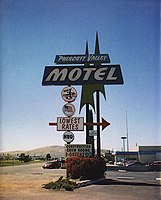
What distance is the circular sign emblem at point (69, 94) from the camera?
10664 mm

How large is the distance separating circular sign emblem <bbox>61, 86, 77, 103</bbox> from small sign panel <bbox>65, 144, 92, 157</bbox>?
141cm

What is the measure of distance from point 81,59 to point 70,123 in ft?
6.40

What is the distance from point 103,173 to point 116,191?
293 cm

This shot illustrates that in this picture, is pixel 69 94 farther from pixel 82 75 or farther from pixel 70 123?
pixel 70 123

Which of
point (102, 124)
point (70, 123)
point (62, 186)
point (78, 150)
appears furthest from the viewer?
point (78, 150)

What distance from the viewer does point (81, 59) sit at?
10680mm

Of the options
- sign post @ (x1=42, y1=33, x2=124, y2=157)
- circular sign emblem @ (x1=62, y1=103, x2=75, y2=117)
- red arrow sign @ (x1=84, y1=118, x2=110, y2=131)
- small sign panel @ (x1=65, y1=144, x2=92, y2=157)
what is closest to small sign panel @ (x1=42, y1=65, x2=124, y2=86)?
sign post @ (x1=42, y1=33, x2=124, y2=157)

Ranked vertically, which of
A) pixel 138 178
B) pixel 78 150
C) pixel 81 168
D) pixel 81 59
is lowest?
Answer: pixel 138 178

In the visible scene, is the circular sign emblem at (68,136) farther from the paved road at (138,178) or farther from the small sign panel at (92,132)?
the paved road at (138,178)

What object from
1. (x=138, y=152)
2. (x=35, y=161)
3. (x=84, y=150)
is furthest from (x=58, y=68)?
(x=138, y=152)

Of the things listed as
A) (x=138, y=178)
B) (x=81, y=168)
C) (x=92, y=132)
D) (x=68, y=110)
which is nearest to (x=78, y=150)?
(x=81, y=168)

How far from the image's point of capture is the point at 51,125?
10.4m

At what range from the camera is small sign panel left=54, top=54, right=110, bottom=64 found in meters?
10.5

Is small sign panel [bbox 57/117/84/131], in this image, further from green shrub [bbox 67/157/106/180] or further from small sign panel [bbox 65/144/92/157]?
green shrub [bbox 67/157/106/180]
